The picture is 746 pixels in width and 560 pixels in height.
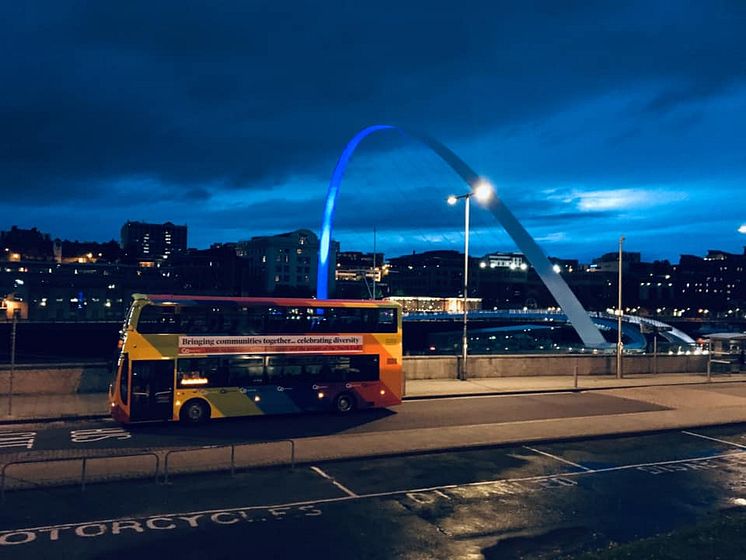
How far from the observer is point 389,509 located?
13.1 meters

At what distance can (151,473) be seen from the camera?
15.1 m

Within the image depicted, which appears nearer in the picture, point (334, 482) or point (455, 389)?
point (334, 482)

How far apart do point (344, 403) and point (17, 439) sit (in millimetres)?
10241

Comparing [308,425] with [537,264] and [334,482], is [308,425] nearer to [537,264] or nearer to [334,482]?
[334,482]

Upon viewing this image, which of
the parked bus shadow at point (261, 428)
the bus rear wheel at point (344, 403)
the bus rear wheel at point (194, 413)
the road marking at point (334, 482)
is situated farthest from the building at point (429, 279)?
the road marking at point (334, 482)

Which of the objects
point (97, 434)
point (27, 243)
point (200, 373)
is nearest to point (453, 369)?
point (200, 373)

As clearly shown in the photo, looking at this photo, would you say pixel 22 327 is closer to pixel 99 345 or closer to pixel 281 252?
pixel 99 345

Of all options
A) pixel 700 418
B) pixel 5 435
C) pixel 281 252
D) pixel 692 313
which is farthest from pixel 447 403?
pixel 692 313

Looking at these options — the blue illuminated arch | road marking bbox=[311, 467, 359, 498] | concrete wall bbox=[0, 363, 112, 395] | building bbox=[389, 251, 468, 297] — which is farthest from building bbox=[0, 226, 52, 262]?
road marking bbox=[311, 467, 359, 498]

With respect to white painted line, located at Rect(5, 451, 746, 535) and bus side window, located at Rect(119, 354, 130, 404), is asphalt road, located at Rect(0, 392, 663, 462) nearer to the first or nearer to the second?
bus side window, located at Rect(119, 354, 130, 404)

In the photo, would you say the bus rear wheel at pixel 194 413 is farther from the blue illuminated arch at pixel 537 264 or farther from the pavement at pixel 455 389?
the blue illuminated arch at pixel 537 264

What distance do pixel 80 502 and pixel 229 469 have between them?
346 centimetres

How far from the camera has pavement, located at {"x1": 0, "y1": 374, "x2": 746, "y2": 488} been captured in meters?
15.7

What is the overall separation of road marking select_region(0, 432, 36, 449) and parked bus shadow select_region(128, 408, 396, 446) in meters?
2.78
